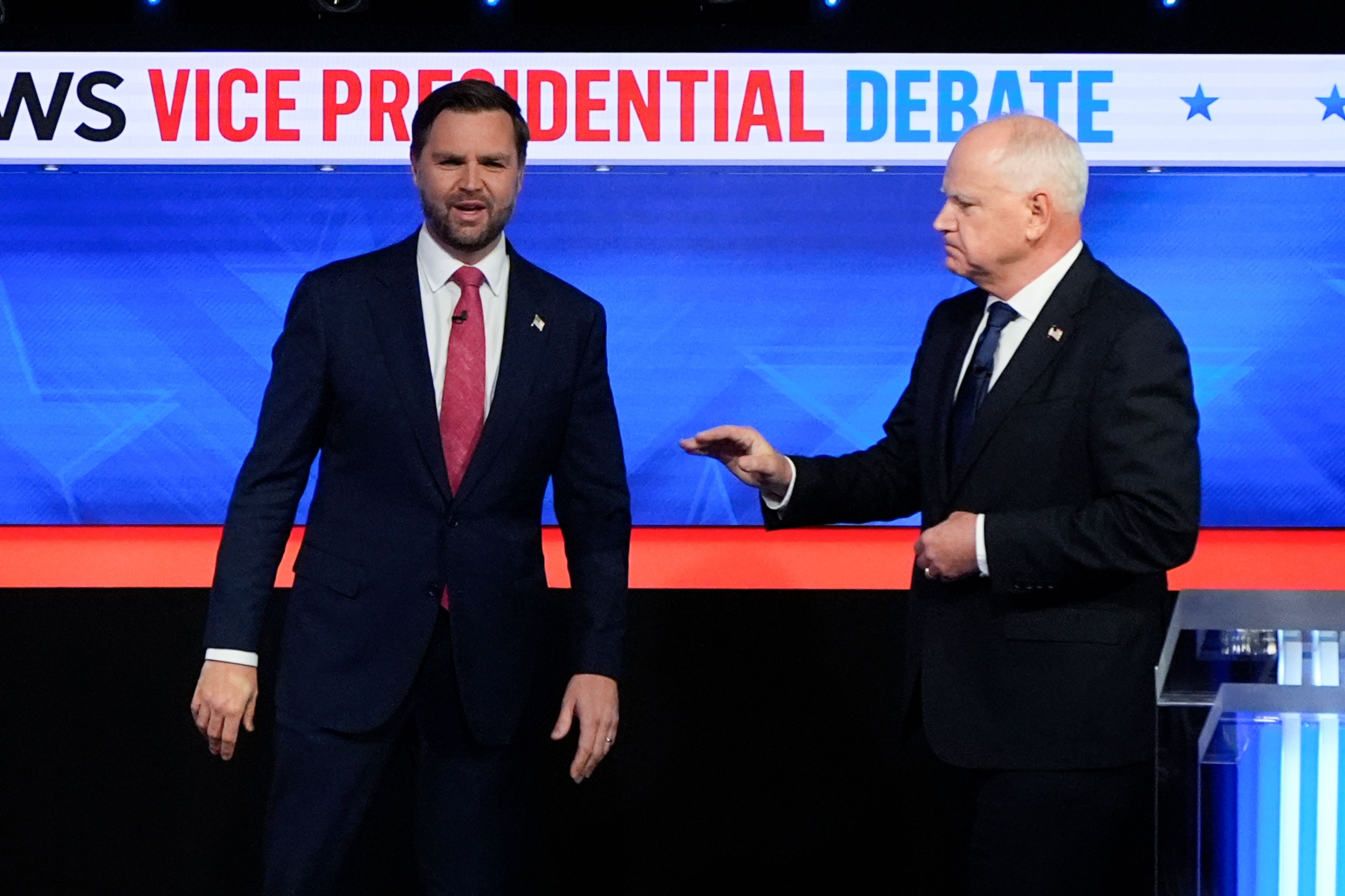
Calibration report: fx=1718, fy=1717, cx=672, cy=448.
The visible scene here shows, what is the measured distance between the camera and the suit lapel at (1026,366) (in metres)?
2.27

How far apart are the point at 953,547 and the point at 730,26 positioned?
2130mm

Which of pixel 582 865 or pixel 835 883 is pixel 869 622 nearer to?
pixel 835 883

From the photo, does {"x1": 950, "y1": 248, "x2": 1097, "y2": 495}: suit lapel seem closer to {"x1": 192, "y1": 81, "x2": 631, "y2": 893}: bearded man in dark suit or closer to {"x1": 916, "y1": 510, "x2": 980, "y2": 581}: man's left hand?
{"x1": 916, "y1": 510, "x2": 980, "y2": 581}: man's left hand

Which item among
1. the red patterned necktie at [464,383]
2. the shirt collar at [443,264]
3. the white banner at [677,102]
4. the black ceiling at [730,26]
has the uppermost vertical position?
the black ceiling at [730,26]

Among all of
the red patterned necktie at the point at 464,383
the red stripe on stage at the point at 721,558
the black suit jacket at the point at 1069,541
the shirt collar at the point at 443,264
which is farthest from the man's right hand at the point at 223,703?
the red stripe on stage at the point at 721,558

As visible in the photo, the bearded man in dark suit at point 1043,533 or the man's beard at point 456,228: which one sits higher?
the man's beard at point 456,228

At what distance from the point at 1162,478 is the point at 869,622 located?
1520 mm

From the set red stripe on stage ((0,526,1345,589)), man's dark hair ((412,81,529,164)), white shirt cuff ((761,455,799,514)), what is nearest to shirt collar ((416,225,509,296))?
man's dark hair ((412,81,529,164))

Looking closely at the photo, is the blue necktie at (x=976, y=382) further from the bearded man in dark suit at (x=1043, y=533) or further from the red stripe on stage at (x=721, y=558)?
the red stripe on stage at (x=721, y=558)

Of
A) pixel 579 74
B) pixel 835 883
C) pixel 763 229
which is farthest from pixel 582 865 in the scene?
pixel 579 74

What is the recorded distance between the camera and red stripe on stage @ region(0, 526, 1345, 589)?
12.7 feet

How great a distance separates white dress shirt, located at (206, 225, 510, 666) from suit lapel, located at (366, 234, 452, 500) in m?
0.02

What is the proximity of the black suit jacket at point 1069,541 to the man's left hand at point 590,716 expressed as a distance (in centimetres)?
45

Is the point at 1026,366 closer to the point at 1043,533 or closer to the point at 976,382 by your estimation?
the point at 976,382
